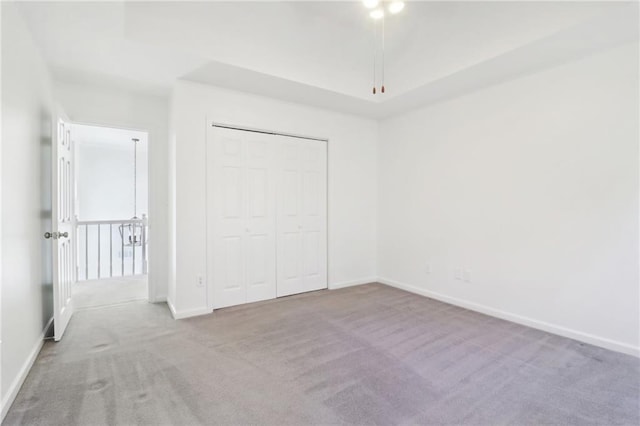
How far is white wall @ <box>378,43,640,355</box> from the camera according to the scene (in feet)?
8.32

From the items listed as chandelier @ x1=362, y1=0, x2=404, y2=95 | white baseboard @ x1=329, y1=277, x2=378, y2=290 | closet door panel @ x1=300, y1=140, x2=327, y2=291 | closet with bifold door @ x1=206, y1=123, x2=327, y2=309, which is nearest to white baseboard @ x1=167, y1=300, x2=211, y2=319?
closet with bifold door @ x1=206, y1=123, x2=327, y2=309

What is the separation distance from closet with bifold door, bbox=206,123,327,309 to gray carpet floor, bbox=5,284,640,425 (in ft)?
1.95

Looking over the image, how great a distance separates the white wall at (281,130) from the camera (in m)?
3.31

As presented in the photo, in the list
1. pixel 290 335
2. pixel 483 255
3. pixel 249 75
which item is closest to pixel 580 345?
pixel 483 255

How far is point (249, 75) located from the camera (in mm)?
3188

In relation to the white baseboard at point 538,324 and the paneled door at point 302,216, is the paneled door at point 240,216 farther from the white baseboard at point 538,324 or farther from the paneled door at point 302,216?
the white baseboard at point 538,324

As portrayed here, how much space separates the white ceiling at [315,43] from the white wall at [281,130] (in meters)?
0.21

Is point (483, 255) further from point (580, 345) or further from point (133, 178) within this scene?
point (133, 178)

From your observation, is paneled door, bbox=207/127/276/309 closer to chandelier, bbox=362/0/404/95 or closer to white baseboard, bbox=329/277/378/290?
white baseboard, bbox=329/277/378/290

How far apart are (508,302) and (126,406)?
338 cm

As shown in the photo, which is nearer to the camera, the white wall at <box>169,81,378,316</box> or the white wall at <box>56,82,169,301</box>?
the white wall at <box>169,81,378,316</box>

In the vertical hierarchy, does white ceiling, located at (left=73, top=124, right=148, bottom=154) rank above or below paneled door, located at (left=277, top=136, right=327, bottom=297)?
above

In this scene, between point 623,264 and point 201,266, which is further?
point 201,266

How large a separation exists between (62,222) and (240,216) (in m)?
1.63
